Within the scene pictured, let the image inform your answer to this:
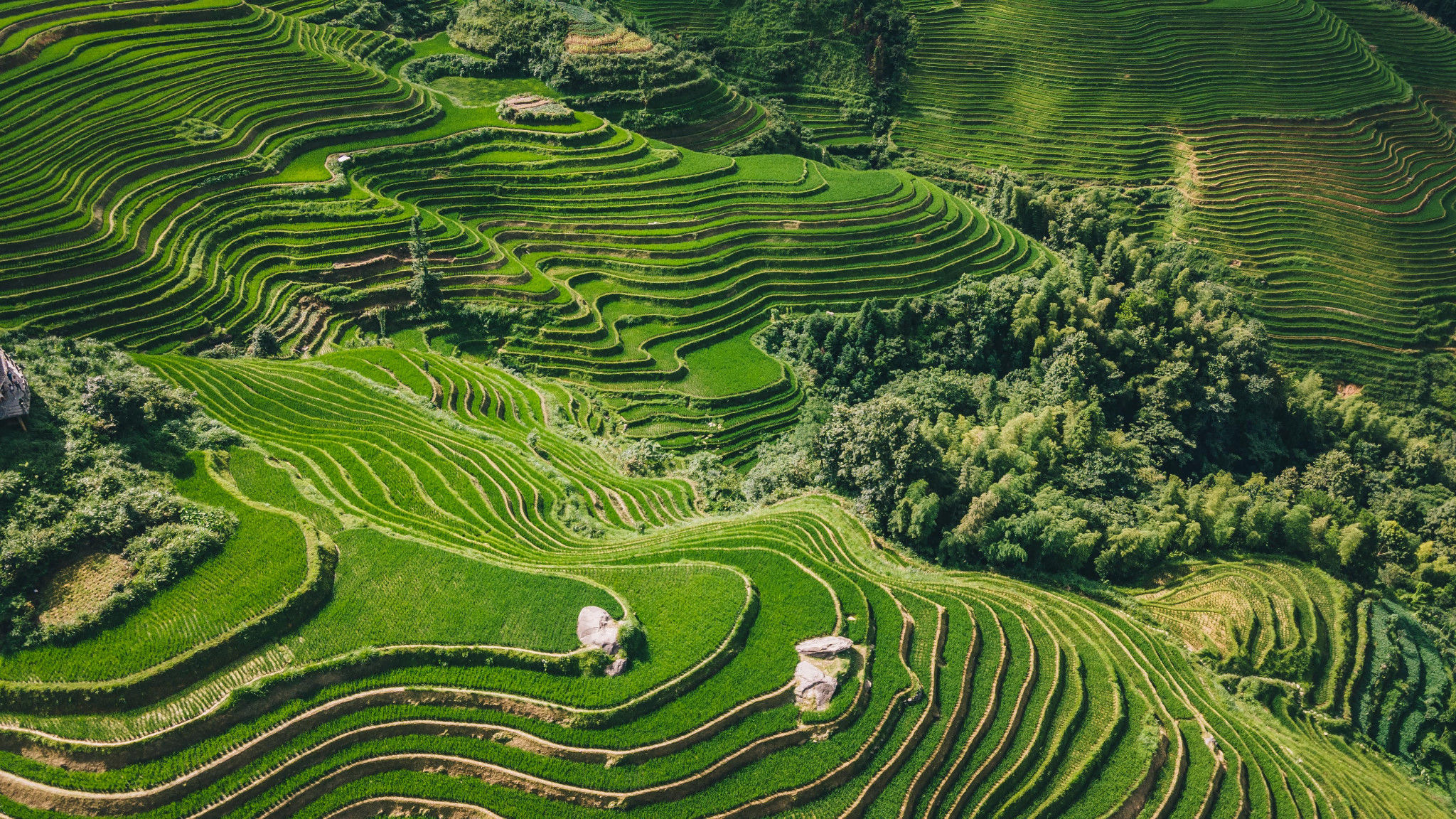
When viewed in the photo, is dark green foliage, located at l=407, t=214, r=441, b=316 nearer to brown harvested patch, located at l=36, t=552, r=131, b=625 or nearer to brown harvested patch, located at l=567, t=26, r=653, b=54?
brown harvested patch, located at l=36, t=552, r=131, b=625

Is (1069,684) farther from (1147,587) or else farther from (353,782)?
(353,782)

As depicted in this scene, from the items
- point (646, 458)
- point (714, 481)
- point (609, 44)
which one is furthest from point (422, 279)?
point (609, 44)

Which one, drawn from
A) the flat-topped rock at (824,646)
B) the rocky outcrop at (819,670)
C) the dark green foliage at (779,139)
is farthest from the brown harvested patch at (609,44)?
the rocky outcrop at (819,670)

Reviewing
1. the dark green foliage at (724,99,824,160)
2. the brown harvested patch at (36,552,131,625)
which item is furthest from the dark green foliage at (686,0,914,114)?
the brown harvested patch at (36,552,131,625)

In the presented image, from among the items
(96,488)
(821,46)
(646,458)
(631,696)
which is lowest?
(646,458)

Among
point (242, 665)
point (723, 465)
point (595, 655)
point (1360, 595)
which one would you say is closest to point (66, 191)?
point (242, 665)

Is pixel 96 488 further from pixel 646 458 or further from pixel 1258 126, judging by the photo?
pixel 1258 126
